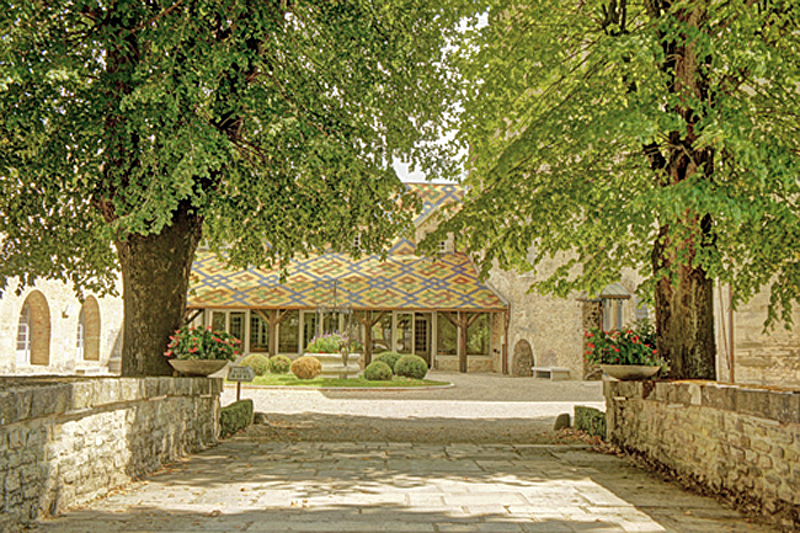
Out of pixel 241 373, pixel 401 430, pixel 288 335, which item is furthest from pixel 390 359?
pixel 241 373

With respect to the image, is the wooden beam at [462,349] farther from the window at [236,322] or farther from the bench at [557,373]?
the window at [236,322]

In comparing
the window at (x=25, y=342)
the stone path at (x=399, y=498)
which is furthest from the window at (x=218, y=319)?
the stone path at (x=399, y=498)

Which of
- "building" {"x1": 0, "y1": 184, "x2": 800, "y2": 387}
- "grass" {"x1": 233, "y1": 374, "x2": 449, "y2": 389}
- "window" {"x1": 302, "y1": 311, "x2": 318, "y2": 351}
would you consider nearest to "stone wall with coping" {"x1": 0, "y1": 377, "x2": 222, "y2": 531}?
"grass" {"x1": 233, "y1": 374, "x2": 449, "y2": 389}

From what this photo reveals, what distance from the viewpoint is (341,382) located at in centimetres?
2003

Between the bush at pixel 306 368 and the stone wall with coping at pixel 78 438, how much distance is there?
45.2ft

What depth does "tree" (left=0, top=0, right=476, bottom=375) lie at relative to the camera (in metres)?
7.48

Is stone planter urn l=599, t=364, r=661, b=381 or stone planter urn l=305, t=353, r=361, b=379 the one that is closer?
stone planter urn l=599, t=364, r=661, b=381

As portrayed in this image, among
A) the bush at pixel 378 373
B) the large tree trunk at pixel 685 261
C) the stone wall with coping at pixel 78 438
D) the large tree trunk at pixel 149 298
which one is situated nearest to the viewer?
the stone wall with coping at pixel 78 438

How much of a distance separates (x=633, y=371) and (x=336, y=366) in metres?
14.9

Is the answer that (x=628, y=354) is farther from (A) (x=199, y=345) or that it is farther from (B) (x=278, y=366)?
(B) (x=278, y=366)

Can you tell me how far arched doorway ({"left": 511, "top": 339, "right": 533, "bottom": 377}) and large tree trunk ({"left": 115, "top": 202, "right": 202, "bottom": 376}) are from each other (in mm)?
19020

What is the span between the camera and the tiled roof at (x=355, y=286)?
2627cm

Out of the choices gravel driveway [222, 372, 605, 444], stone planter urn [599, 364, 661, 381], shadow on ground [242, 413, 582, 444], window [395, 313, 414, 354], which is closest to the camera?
stone planter urn [599, 364, 661, 381]

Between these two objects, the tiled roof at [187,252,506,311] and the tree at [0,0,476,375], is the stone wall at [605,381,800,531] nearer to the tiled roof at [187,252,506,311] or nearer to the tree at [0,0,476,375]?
the tree at [0,0,476,375]
